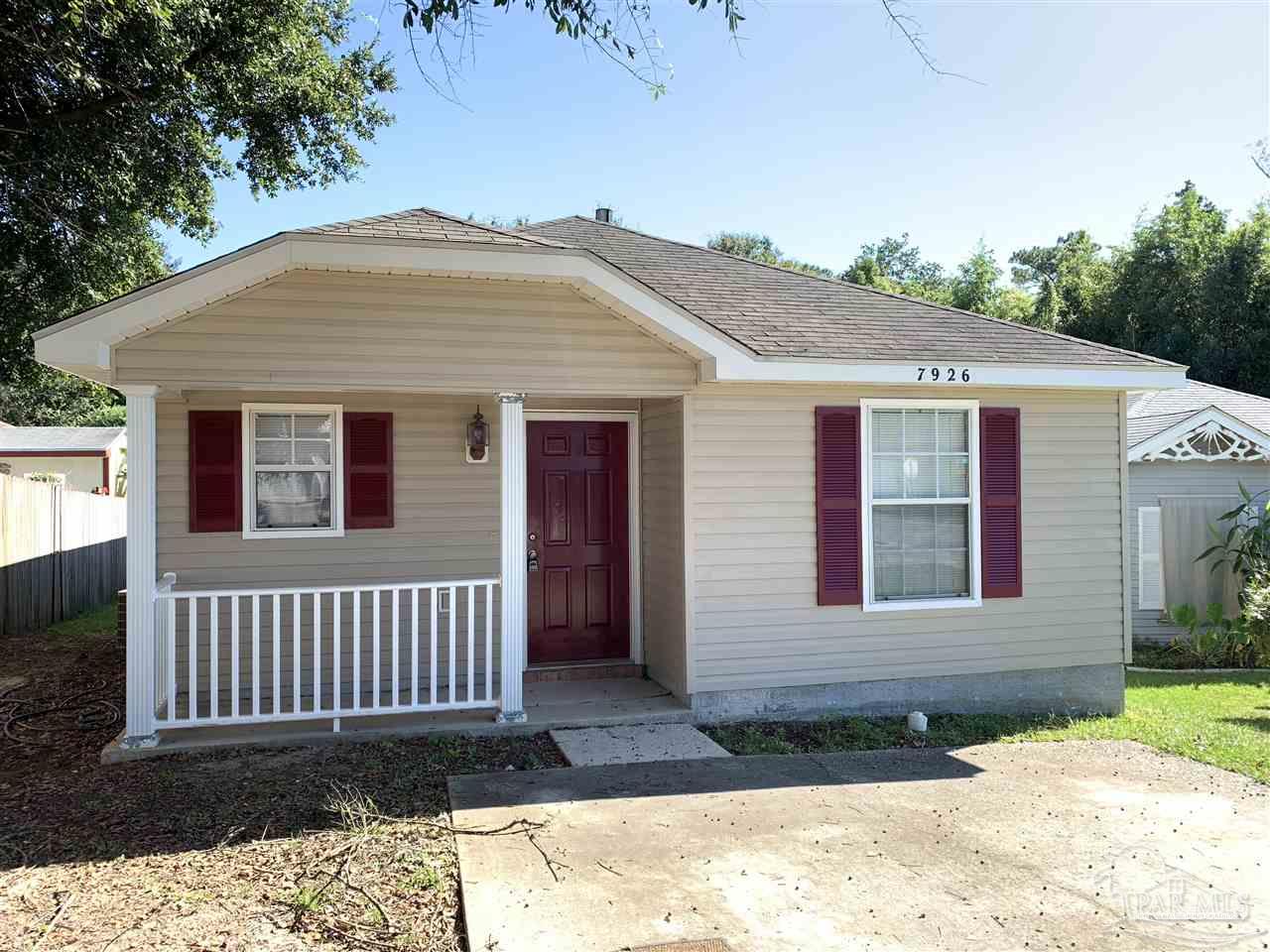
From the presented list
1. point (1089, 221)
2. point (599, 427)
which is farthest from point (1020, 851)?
point (1089, 221)

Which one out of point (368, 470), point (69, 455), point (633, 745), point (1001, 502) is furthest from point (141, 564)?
point (69, 455)

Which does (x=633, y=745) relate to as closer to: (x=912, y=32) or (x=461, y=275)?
(x=461, y=275)

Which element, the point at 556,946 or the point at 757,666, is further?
the point at 757,666

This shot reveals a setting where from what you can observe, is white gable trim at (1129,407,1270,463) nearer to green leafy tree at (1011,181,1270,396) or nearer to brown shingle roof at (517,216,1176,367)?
brown shingle roof at (517,216,1176,367)

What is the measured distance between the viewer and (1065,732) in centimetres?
696

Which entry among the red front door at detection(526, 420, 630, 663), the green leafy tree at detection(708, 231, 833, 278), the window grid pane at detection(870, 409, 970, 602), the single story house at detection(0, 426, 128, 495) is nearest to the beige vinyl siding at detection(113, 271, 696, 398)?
the red front door at detection(526, 420, 630, 663)

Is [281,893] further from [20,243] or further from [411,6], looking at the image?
[20,243]

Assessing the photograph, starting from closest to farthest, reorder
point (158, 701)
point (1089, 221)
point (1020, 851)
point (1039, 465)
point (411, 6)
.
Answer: point (411, 6) < point (1020, 851) < point (158, 701) < point (1039, 465) < point (1089, 221)

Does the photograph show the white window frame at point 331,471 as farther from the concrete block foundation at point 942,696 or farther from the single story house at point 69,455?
the single story house at point 69,455

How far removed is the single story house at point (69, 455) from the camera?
926 inches

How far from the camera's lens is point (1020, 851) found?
14.5ft

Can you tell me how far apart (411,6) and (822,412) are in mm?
4323

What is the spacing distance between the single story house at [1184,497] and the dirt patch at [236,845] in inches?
357

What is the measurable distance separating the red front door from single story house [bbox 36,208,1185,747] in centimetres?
3
